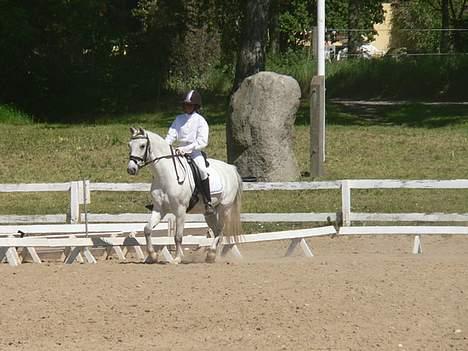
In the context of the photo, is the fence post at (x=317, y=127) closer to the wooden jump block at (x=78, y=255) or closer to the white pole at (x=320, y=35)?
the white pole at (x=320, y=35)

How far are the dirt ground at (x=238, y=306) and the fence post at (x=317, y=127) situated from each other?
8396 mm

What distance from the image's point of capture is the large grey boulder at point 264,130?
22.9 meters

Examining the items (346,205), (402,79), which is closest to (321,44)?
(346,205)

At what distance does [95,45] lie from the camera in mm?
41156

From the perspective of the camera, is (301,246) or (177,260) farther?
(301,246)

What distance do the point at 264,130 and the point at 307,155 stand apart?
426cm

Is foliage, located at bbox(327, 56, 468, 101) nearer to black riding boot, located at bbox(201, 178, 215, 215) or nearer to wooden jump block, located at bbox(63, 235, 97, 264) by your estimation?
black riding boot, located at bbox(201, 178, 215, 215)

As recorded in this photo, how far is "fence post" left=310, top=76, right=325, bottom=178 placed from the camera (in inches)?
936

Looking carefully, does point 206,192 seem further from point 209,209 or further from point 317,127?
Answer: point 317,127

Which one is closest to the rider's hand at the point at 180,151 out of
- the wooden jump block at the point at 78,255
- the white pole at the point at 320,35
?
the wooden jump block at the point at 78,255

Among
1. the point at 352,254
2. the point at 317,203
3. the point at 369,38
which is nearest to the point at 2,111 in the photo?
the point at 317,203

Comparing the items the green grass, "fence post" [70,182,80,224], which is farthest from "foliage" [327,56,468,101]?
"fence post" [70,182,80,224]

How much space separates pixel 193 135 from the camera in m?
15.7

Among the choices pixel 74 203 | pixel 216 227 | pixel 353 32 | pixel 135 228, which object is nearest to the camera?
pixel 216 227
